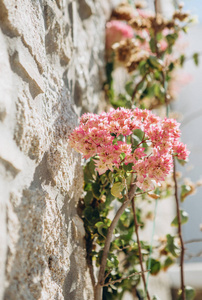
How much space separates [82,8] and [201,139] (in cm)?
181

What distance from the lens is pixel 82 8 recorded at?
133cm

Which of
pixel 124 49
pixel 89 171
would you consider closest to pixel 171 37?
pixel 124 49

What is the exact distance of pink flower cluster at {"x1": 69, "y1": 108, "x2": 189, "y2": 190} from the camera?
766mm

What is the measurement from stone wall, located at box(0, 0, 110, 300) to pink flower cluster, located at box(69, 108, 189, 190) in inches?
3.6

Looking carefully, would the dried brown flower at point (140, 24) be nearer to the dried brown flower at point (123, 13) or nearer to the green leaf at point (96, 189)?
the dried brown flower at point (123, 13)

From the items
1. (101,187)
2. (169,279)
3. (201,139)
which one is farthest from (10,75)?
(201,139)

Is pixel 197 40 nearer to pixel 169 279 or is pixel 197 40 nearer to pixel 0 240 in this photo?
pixel 169 279

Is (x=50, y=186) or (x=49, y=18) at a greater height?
(x=49, y=18)

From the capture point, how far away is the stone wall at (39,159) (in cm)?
58

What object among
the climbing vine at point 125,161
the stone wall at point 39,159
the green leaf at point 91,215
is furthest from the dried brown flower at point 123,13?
the green leaf at point 91,215

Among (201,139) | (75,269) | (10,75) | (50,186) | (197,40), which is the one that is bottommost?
(75,269)

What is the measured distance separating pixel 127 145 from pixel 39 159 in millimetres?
217

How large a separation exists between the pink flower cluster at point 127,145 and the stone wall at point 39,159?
91 millimetres

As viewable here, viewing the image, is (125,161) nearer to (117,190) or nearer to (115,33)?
(117,190)
